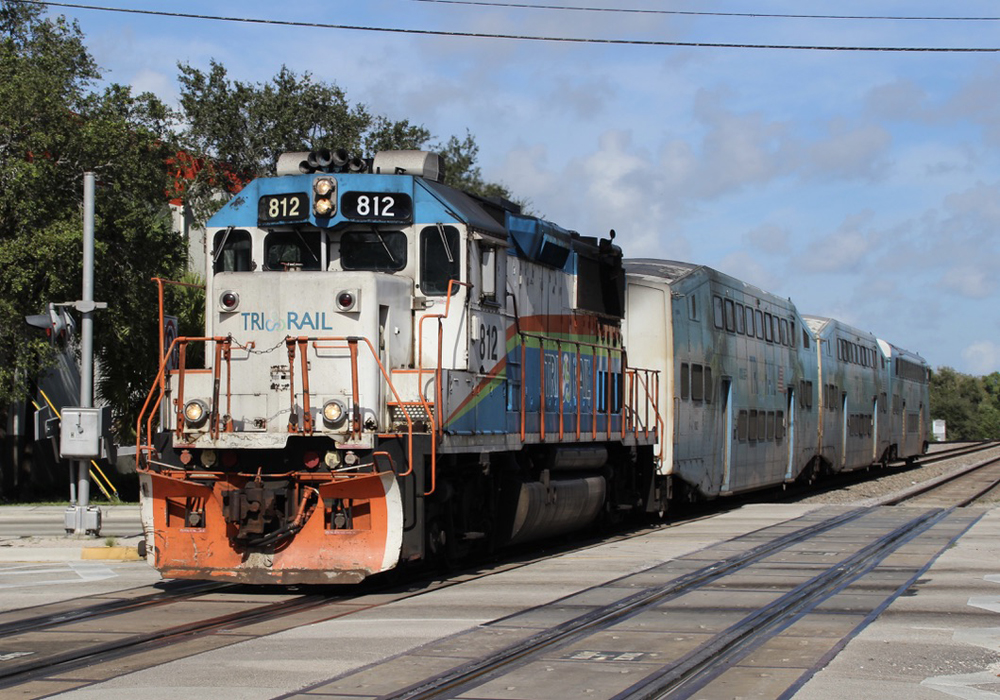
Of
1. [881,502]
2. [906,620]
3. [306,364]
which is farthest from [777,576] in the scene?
[881,502]

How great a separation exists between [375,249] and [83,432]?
6.42 meters

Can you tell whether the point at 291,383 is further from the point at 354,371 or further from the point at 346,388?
the point at 354,371

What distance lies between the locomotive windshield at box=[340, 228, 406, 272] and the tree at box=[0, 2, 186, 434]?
576 inches

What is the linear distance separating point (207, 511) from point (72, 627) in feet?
5.99

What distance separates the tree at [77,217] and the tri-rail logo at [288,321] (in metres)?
14.7

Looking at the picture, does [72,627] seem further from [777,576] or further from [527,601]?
[777,576]

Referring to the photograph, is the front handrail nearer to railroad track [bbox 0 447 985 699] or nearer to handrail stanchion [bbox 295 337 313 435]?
handrail stanchion [bbox 295 337 313 435]

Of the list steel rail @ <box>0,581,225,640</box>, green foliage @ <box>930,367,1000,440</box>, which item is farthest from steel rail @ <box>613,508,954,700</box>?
green foliage @ <box>930,367,1000,440</box>

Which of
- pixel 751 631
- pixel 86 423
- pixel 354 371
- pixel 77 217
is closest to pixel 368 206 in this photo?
pixel 354 371

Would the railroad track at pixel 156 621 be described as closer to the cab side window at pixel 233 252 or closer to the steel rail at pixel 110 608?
the steel rail at pixel 110 608

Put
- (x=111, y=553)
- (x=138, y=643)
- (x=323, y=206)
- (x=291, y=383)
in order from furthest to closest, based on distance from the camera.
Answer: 1. (x=111, y=553)
2. (x=323, y=206)
3. (x=291, y=383)
4. (x=138, y=643)

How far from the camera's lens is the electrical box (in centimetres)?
1581

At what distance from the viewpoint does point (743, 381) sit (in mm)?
22922

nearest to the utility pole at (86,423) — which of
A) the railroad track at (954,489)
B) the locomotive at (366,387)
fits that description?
the locomotive at (366,387)
